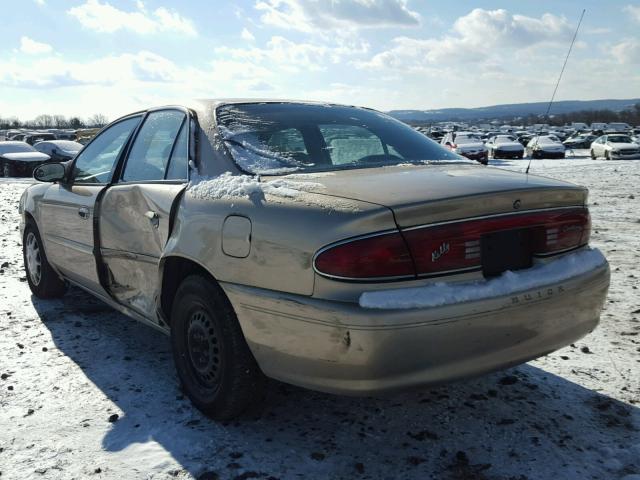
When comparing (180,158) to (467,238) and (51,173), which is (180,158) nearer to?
(467,238)

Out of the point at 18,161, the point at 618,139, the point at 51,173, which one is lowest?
the point at 618,139

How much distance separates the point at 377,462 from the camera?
2.51 metres

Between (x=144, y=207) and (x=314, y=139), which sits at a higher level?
(x=314, y=139)

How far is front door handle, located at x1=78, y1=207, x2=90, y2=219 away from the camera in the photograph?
390cm

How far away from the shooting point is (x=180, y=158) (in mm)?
3178

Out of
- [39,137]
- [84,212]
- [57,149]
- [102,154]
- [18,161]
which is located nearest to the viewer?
[84,212]

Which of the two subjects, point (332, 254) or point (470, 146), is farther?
point (470, 146)

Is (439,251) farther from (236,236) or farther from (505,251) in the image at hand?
(236,236)

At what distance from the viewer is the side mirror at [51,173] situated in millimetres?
4387

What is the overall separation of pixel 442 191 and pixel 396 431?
1172mm

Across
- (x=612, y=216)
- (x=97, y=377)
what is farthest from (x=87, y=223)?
(x=612, y=216)

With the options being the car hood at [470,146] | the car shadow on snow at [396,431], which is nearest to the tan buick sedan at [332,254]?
the car shadow on snow at [396,431]

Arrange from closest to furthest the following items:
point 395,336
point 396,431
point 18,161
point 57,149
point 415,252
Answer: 1. point 395,336
2. point 415,252
3. point 396,431
4. point 18,161
5. point 57,149

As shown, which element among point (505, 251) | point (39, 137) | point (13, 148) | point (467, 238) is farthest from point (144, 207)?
point (39, 137)
